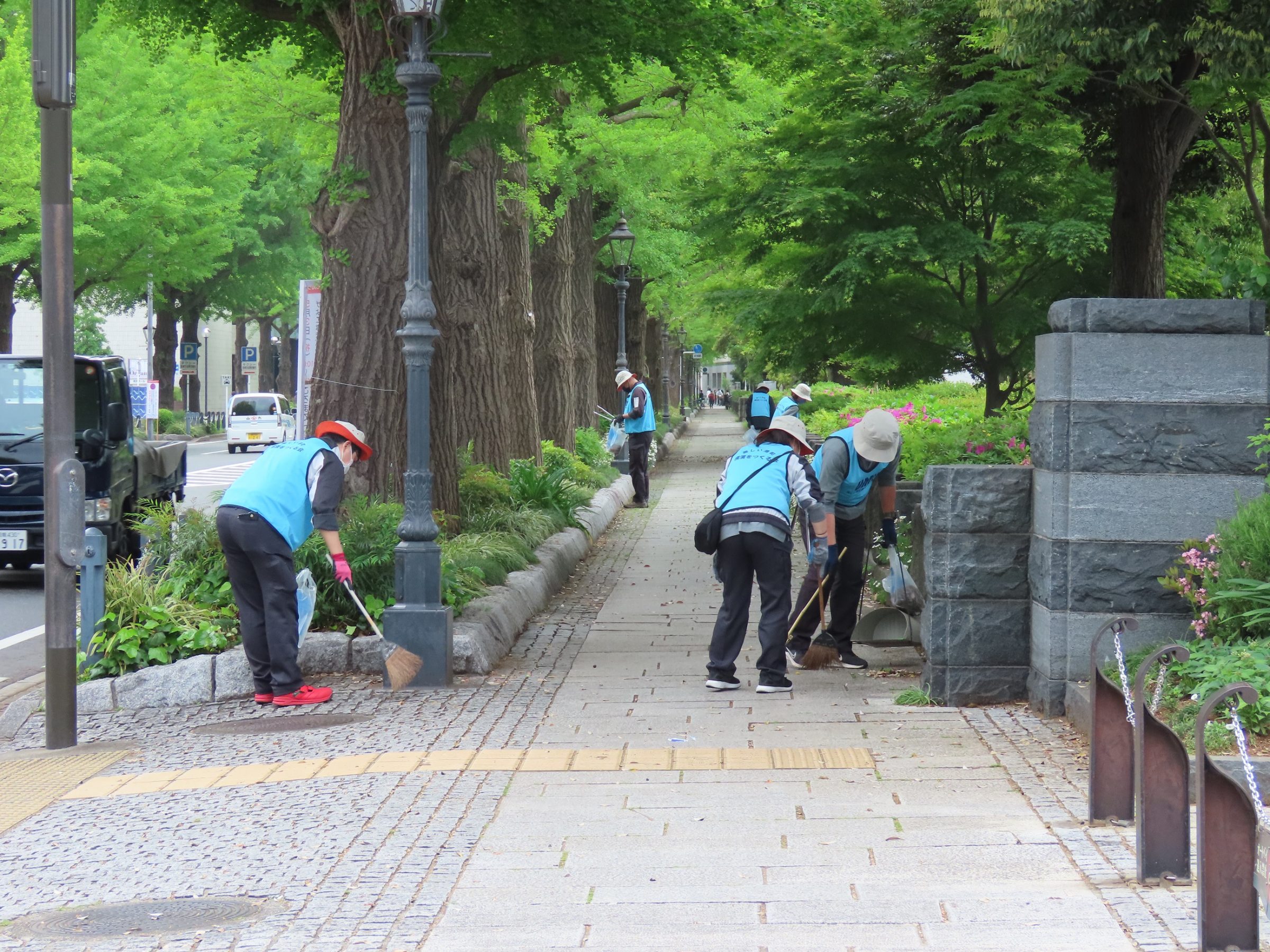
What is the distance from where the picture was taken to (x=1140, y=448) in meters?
8.11

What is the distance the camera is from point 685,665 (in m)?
10.4

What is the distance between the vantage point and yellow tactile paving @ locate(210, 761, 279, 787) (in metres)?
7.30

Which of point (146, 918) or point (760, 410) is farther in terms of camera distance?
point (760, 410)

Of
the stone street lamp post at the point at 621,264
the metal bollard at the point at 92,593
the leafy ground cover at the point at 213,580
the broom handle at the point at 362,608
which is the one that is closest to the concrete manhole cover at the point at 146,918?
the broom handle at the point at 362,608

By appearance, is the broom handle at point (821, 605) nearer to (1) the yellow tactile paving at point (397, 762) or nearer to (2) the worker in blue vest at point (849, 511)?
(2) the worker in blue vest at point (849, 511)

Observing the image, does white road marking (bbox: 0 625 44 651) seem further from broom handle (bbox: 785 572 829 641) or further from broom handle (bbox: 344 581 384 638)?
broom handle (bbox: 785 572 829 641)

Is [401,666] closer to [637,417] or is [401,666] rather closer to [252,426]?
[637,417]

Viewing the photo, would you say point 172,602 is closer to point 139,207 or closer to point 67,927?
point 67,927

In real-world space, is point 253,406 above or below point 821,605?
above

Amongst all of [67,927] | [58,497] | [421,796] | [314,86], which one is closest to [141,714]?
[58,497]

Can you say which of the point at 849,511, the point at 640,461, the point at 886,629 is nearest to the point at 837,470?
the point at 849,511

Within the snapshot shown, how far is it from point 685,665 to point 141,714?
3.46m

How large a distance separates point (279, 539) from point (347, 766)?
191 centimetres

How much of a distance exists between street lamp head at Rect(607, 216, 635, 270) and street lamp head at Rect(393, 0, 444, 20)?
1670cm
